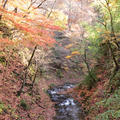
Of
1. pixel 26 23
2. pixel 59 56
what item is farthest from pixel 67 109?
pixel 59 56

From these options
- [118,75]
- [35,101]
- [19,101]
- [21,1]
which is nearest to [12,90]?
[19,101]

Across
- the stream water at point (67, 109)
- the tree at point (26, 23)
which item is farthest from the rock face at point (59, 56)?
the tree at point (26, 23)

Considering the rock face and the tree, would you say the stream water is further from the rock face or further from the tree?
the rock face

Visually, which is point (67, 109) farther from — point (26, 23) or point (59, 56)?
point (59, 56)

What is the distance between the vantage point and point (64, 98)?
15430mm

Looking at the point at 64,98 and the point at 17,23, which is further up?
the point at 17,23

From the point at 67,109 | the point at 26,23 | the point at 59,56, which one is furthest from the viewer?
the point at 59,56

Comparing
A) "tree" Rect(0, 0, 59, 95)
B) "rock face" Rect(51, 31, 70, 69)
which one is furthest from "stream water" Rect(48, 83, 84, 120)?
"rock face" Rect(51, 31, 70, 69)

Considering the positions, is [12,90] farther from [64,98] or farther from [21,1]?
[64,98]

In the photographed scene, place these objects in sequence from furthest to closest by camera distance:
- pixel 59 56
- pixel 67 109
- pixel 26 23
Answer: pixel 59 56 → pixel 67 109 → pixel 26 23

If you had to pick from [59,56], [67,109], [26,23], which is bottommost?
[59,56]

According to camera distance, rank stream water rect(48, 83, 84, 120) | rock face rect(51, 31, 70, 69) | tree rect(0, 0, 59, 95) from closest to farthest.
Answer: tree rect(0, 0, 59, 95) → stream water rect(48, 83, 84, 120) → rock face rect(51, 31, 70, 69)

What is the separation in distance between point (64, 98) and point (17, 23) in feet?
36.0

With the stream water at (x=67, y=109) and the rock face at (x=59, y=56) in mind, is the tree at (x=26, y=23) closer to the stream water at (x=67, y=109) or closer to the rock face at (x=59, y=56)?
the stream water at (x=67, y=109)
